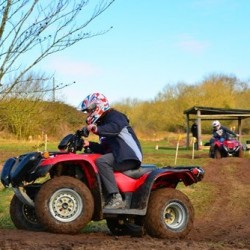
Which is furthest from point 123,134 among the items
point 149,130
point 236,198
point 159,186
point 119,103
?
point 119,103

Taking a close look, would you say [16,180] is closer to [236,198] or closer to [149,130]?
[236,198]

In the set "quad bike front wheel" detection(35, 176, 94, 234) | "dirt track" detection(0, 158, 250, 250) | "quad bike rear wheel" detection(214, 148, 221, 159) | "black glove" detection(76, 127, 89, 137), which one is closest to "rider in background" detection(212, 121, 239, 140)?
"quad bike rear wheel" detection(214, 148, 221, 159)

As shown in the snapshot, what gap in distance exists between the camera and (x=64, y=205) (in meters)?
6.99

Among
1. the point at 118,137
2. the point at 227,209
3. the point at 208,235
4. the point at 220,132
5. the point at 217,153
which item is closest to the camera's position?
the point at 118,137

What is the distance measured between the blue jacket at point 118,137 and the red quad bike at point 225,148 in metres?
16.9

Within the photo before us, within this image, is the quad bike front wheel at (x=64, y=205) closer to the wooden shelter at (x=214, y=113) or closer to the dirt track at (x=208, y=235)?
the dirt track at (x=208, y=235)

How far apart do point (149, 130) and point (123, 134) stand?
62.5 metres

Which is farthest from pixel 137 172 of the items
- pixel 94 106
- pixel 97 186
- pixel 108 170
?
pixel 94 106

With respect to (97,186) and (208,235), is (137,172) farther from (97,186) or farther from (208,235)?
(208,235)

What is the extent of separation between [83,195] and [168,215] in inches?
47.3

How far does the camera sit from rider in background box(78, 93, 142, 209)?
7164mm

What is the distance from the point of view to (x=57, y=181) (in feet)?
22.9

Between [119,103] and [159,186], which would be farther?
[119,103]

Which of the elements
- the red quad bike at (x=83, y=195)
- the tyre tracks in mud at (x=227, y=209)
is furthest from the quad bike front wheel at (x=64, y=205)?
the tyre tracks in mud at (x=227, y=209)
